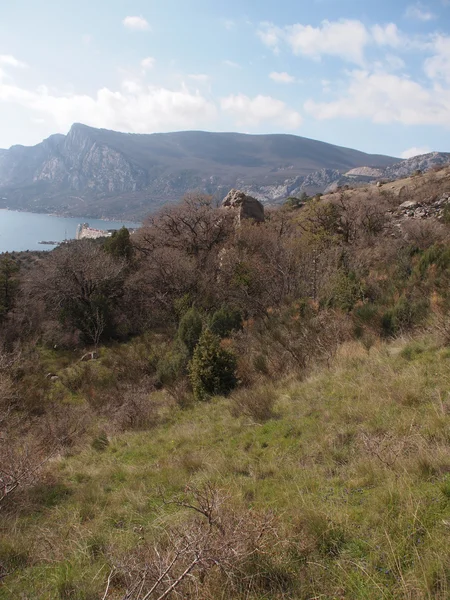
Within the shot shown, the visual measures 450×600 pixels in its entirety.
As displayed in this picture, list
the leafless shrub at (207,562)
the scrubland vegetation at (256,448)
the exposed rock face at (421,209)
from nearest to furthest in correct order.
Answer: the leafless shrub at (207,562), the scrubland vegetation at (256,448), the exposed rock face at (421,209)

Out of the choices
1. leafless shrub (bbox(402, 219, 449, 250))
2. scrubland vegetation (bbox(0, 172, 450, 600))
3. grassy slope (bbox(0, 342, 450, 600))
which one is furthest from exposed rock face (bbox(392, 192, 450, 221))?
grassy slope (bbox(0, 342, 450, 600))

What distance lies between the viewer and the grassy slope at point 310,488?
7.70 feet

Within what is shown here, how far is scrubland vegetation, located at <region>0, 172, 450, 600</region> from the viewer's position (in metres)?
2.34

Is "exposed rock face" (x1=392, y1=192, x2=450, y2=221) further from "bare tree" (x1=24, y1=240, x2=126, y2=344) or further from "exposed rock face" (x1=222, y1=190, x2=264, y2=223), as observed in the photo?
"bare tree" (x1=24, y1=240, x2=126, y2=344)

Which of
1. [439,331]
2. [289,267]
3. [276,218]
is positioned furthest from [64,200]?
[439,331]

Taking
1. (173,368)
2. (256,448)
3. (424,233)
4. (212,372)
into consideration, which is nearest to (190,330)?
(173,368)

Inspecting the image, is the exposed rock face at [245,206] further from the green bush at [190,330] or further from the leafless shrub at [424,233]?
the green bush at [190,330]

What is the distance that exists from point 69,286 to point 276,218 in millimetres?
17989

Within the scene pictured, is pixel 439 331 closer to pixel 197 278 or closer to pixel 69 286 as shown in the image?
pixel 197 278

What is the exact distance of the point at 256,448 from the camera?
210 inches

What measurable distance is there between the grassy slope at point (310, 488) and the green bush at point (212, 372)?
8.66 feet

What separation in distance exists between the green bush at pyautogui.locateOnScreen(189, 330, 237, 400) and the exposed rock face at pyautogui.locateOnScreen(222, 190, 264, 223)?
63.9ft

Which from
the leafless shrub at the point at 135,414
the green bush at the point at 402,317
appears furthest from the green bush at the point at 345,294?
the leafless shrub at the point at 135,414

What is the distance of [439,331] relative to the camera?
7.21 m
